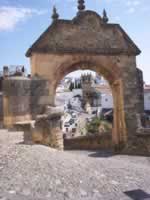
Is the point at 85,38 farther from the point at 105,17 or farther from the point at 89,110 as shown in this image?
the point at 89,110

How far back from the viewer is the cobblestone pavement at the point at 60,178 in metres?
5.00

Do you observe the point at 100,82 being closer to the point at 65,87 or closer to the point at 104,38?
the point at 65,87

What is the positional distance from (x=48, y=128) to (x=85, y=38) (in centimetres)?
482

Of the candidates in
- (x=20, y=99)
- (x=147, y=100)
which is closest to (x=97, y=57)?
(x=20, y=99)

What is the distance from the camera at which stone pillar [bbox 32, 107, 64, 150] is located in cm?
894

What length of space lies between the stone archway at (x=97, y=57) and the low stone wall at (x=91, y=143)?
1888 mm

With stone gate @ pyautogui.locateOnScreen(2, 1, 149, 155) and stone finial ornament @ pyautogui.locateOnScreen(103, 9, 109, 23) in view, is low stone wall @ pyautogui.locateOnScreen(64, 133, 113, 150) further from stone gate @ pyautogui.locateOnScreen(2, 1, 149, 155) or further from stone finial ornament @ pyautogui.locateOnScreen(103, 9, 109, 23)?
stone finial ornament @ pyautogui.locateOnScreen(103, 9, 109, 23)

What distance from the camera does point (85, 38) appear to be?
1232 centimetres

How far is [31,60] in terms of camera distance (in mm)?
12023

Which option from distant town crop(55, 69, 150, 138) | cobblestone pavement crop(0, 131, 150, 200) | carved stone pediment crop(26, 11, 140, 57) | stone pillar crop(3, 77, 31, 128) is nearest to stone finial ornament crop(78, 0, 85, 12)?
carved stone pediment crop(26, 11, 140, 57)

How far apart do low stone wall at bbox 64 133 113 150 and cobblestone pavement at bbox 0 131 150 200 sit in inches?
303

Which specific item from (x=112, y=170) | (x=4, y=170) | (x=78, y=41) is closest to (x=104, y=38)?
(x=78, y=41)

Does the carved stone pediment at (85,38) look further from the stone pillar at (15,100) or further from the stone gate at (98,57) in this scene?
the stone pillar at (15,100)

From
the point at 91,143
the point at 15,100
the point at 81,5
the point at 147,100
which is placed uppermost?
the point at 81,5
